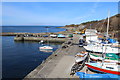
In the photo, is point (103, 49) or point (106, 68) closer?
point (106, 68)

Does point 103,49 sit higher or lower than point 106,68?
higher

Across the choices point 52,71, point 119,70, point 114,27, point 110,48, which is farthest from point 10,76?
point 114,27

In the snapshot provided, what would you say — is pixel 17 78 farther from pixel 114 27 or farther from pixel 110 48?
pixel 114 27

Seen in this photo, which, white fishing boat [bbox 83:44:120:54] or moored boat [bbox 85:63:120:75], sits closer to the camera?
moored boat [bbox 85:63:120:75]

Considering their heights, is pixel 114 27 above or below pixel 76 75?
above

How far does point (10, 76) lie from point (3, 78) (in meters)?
1.01

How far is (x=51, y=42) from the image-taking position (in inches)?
1938

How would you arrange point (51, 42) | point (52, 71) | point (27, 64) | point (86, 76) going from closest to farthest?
1. point (86, 76)
2. point (52, 71)
3. point (27, 64)
4. point (51, 42)

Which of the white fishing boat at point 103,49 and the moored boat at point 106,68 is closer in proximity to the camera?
the moored boat at point 106,68

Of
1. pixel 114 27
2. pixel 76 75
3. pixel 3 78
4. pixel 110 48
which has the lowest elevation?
pixel 3 78

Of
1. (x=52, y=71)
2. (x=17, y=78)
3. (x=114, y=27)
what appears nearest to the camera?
(x=52, y=71)

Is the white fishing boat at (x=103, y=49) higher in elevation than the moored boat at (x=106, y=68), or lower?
higher

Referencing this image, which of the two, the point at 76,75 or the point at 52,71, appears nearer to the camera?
the point at 76,75

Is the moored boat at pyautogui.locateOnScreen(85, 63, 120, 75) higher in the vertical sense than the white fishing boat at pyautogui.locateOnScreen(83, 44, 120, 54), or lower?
lower
